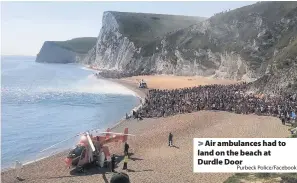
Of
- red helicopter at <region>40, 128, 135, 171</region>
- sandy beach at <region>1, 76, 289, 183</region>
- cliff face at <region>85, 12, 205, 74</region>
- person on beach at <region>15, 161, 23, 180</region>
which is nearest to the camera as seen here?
sandy beach at <region>1, 76, 289, 183</region>

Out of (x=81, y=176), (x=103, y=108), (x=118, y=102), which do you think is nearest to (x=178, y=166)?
(x=81, y=176)

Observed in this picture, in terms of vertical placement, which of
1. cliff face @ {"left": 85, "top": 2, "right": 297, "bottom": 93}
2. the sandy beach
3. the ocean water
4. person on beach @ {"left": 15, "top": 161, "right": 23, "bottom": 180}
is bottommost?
the ocean water

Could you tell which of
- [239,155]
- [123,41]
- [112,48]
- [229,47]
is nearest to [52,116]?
[239,155]

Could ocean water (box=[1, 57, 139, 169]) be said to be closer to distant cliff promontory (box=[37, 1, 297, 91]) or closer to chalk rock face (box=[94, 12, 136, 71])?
distant cliff promontory (box=[37, 1, 297, 91])

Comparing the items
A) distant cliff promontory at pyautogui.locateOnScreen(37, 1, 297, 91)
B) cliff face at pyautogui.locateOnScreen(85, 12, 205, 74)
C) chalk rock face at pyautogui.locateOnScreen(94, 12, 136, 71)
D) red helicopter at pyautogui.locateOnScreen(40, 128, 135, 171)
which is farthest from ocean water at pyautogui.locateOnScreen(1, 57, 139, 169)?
chalk rock face at pyautogui.locateOnScreen(94, 12, 136, 71)

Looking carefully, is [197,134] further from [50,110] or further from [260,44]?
[260,44]

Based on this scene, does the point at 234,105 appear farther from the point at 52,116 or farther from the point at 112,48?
the point at 112,48
